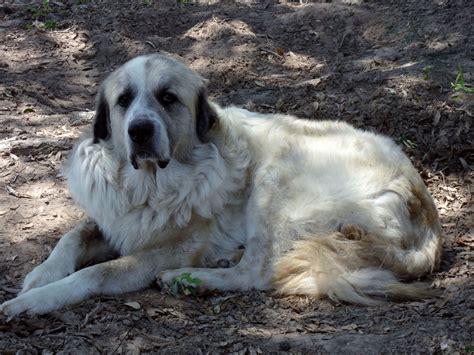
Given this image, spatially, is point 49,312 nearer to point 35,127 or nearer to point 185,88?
point 185,88

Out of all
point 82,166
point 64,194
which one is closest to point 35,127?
point 64,194

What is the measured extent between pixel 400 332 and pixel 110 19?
6294 mm

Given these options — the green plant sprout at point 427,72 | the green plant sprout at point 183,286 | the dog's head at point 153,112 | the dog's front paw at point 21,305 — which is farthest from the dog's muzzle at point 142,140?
the green plant sprout at point 427,72

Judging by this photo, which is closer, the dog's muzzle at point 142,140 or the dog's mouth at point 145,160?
the dog's muzzle at point 142,140

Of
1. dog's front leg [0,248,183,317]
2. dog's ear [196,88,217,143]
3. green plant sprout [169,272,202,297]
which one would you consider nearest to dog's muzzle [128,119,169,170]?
dog's ear [196,88,217,143]

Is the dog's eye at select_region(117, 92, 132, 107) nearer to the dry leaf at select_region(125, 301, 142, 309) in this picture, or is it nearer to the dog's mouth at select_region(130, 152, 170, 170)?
the dog's mouth at select_region(130, 152, 170, 170)

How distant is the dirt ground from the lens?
130 inches

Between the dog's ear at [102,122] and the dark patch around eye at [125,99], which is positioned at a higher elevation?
the dark patch around eye at [125,99]

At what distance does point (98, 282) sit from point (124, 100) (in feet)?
3.64

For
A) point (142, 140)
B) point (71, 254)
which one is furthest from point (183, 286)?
point (142, 140)

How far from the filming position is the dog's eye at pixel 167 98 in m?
4.10

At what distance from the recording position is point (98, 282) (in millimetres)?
3801

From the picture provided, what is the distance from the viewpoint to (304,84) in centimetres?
632

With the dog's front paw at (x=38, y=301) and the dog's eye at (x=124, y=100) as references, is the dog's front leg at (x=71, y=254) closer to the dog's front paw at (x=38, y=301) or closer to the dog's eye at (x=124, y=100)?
the dog's front paw at (x=38, y=301)
